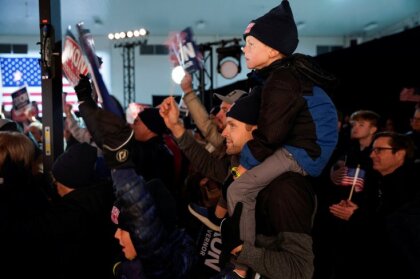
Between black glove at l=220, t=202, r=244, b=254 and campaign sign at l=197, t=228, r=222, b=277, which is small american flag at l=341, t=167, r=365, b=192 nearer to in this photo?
campaign sign at l=197, t=228, r=222, b=277

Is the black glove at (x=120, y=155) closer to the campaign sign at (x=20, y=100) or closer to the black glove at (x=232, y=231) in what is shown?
the black glove at (x=232, y=231)

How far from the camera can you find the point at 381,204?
3.40 m

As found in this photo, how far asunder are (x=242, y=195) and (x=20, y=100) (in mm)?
5752

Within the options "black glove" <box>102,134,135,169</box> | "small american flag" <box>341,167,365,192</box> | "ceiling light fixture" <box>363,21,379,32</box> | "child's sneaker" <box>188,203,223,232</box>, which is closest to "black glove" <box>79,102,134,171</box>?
"black glove" <box>102,134,135,169</box>

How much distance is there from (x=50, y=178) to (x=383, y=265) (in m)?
2.80

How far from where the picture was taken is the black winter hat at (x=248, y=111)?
6.64 feet

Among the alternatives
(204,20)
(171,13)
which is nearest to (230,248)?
(171,13)

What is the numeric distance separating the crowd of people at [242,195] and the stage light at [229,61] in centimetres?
699

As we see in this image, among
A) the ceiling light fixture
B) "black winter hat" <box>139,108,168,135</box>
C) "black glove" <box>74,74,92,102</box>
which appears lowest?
"black winter hat" <box>139,108,168,135</box>

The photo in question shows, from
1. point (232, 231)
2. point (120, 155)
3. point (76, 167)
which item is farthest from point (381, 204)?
point (120, 155)

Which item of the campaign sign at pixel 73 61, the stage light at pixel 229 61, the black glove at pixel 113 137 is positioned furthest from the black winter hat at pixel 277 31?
the stage light at pixel 229 61

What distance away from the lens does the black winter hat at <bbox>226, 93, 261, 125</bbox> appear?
6.64 ft

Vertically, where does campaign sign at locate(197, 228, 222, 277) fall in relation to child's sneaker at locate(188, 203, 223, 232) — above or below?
below

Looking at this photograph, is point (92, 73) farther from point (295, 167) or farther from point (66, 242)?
point (295, 167)
